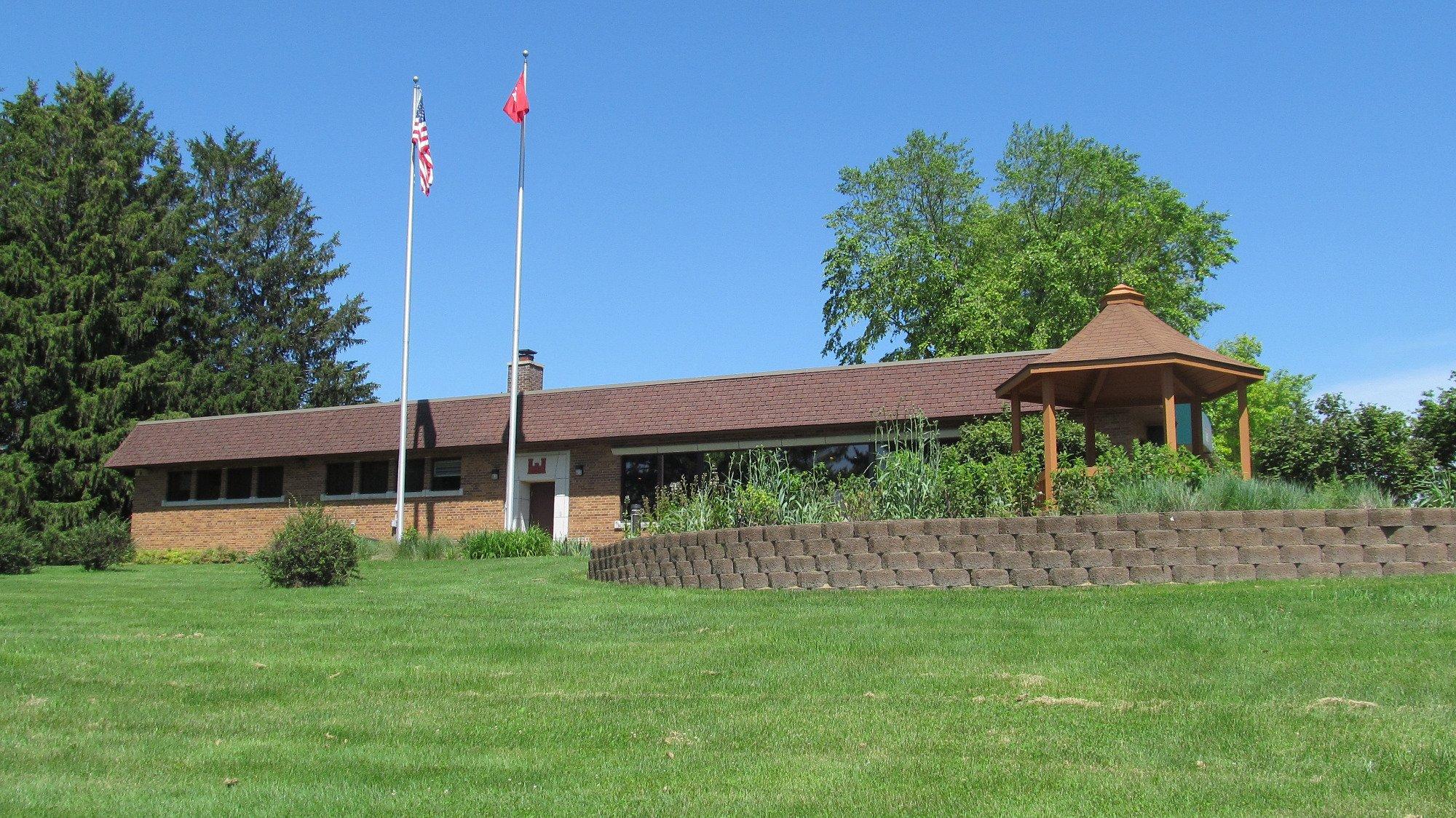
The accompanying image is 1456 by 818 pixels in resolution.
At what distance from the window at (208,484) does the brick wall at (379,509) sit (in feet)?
1.02

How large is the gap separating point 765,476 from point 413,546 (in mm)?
11547

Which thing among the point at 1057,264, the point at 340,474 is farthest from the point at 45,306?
the point at 1057,264

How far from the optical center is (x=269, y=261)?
50.1 metres

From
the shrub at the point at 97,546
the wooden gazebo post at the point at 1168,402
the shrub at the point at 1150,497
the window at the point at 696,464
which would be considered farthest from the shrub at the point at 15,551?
the wooden gazebo post at the point at 1168,402

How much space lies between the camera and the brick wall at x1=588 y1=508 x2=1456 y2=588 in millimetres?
11859

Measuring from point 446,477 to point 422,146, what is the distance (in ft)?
25.6

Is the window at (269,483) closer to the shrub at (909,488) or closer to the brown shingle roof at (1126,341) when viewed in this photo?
the shrub at (909,488)

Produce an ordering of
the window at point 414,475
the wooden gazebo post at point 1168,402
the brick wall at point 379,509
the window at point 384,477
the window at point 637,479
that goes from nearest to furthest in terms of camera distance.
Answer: the wooden gazebo post at point 1168,402
the window at point 637,479
the brick wall at point 379,509
the window at point 384,477
the window at point 414,475

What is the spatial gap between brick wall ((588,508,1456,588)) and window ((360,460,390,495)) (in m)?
18.1

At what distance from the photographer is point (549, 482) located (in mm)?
28609

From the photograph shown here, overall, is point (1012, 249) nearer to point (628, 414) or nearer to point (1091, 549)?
point (628, 414)

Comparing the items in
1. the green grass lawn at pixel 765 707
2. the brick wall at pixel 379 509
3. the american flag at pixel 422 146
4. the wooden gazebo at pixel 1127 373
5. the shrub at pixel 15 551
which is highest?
the american flag at pixel 422 146

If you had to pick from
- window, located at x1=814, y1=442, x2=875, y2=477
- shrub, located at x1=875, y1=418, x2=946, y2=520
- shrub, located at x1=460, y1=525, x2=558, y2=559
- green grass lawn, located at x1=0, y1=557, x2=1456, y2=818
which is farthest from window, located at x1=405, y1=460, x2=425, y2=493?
green grass lawn, located at x1=0, y1=557, x2=1456, y2=818

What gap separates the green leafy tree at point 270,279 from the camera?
48.2 meters
